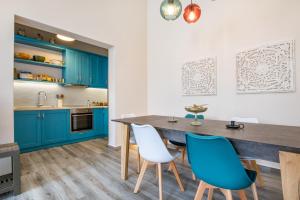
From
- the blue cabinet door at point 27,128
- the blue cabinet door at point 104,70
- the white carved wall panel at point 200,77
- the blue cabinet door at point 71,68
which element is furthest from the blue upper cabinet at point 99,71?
the white carved wall panel at point 200,77

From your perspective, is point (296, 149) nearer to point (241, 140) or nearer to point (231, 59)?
point (241, 140)

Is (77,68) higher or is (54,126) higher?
(77,68)

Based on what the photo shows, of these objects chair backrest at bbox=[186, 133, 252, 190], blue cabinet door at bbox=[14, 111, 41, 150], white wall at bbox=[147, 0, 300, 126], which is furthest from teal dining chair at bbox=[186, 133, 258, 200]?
blue cabinet door at bbox=[14, 111, 41, 150]

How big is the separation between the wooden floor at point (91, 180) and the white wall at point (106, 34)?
693 millimetres

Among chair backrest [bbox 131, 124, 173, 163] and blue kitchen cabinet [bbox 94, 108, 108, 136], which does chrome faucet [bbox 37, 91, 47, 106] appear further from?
chair backrest [bbox 131, 124, 173, 163]

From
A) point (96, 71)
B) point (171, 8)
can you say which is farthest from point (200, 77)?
point (96, 71)

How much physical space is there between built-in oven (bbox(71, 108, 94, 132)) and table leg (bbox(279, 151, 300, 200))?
396cm

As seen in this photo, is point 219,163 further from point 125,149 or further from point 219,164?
point 125,149

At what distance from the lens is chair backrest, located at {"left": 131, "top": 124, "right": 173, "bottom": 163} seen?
5.18 ft

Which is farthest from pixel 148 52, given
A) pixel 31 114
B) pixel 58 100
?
pixel 31 114

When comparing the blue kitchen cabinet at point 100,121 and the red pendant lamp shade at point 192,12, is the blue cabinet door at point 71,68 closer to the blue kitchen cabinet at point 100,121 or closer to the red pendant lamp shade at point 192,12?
the blue kitchen cabinet at point 100,121

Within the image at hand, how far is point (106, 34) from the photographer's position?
3369mm

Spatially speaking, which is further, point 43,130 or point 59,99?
point 59,99

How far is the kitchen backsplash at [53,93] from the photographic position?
3.62 meters
